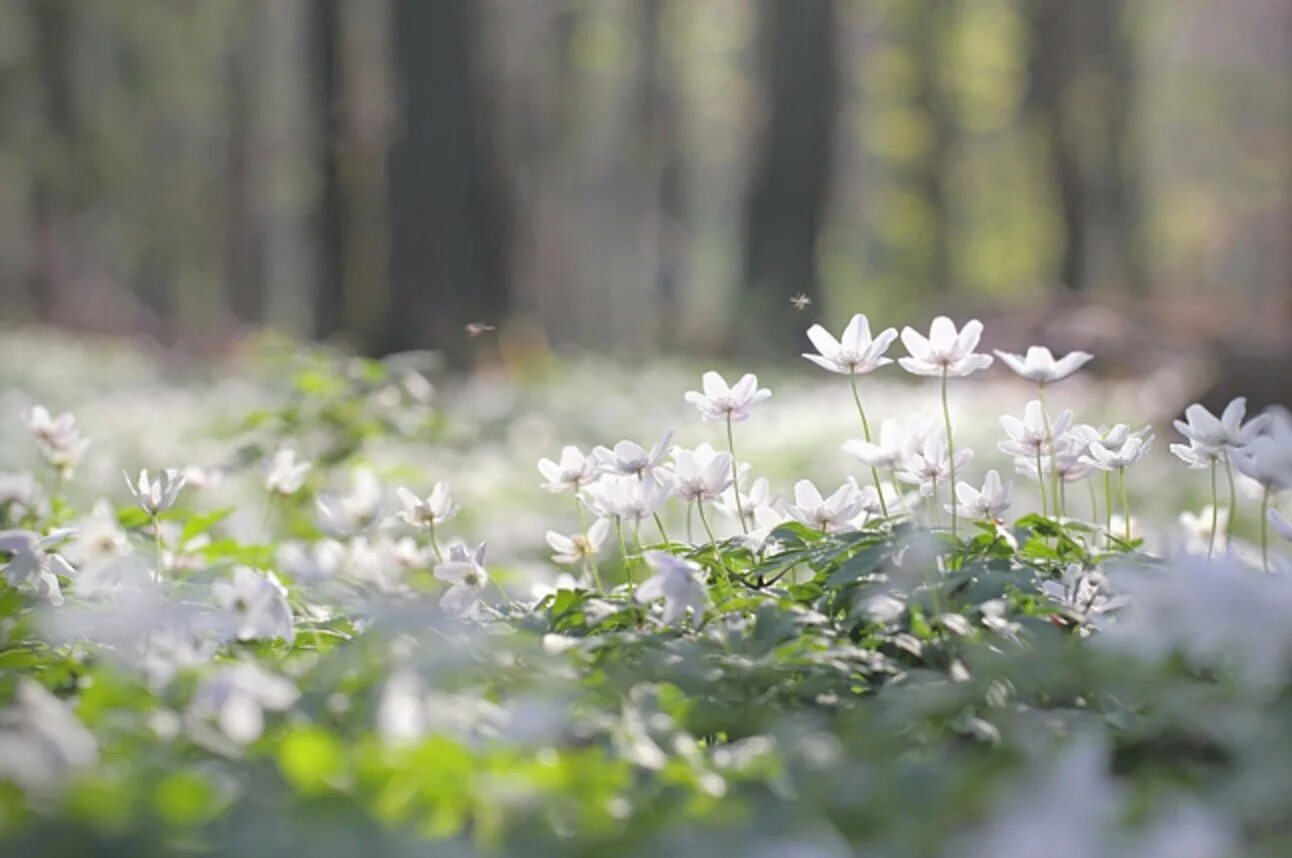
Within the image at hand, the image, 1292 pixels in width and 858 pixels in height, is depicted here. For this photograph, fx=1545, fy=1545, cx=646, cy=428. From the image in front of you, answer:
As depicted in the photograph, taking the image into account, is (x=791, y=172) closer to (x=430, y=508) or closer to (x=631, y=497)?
(x=430, y=508)

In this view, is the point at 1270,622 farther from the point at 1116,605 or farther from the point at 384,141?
the point at 384,141

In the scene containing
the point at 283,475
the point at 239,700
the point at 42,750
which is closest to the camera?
the point at 42,750

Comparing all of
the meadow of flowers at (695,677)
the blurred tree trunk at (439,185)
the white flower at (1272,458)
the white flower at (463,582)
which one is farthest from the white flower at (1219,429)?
the blurred tree trunk at (439,185)

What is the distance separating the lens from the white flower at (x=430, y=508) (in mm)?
2367

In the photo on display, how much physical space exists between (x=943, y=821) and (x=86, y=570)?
1.49m

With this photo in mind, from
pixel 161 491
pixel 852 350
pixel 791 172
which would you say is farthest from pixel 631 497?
pixel 791 172

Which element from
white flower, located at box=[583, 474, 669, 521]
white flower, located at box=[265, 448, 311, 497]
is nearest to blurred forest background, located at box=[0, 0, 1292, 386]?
white flower, located at box=[265, 448, 311, 497]

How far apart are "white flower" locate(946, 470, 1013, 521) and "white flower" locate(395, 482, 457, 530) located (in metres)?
0.78

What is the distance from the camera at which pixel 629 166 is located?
34.5 meters

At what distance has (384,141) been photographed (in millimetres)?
11852

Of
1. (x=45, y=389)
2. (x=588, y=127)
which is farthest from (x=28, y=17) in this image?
(x=45, y=389)

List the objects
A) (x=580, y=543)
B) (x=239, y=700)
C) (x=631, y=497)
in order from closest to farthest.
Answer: (x=239, y=700), (x=631, y=497), (x=580, y=543)

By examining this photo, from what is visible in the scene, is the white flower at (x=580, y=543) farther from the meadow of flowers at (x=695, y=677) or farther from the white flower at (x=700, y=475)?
the white flower at (x=700, y=475)

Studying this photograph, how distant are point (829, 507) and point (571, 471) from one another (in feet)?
1.28
